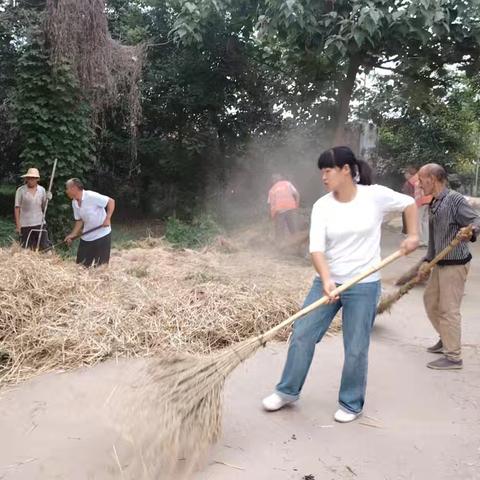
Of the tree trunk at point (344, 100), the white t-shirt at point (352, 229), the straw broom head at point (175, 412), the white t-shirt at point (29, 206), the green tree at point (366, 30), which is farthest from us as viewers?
the tree trunk at point (344, 100)

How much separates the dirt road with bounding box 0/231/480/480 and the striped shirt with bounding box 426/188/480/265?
816mm

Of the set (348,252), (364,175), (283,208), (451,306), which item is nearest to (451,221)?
(451,306)

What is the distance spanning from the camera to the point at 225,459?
2.67 meters

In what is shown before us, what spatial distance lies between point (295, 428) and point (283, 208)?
670 cm

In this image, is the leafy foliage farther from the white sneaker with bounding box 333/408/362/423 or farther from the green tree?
the white sneaker with bounding box 333/408/362/423

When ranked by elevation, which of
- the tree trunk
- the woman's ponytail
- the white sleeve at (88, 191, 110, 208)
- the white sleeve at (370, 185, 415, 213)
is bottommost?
the white sleeve at (88, 191, 110, 208)

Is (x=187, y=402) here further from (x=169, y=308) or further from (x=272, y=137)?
(x=272, y=137)

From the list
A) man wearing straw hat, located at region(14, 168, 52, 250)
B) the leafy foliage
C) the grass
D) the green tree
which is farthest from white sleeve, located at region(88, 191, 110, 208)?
the green tree

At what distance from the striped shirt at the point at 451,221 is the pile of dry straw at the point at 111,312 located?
1.49 m

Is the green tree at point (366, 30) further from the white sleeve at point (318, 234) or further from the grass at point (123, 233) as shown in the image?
the white sleeve at point (318, 234)

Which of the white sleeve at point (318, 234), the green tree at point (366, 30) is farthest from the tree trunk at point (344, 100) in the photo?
the white sleeve at point (318, 234)

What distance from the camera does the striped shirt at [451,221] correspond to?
3793 mm

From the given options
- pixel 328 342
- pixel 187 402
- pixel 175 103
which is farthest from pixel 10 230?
pixel 187 402

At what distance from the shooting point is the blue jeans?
295cm
